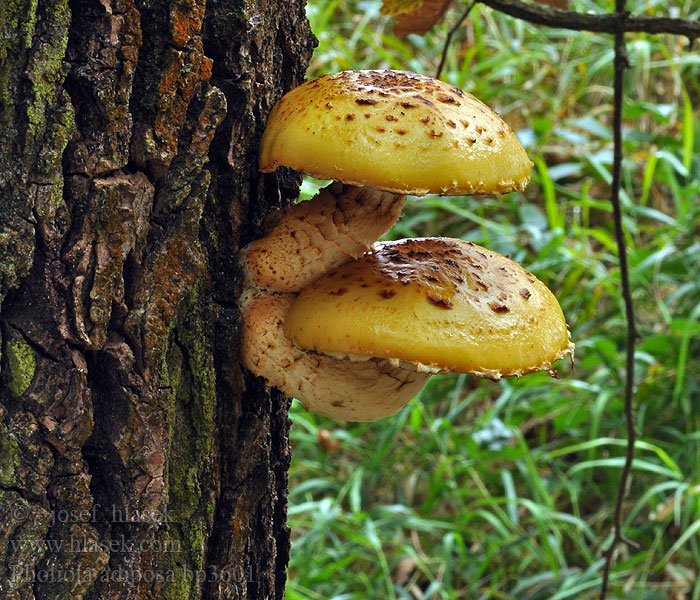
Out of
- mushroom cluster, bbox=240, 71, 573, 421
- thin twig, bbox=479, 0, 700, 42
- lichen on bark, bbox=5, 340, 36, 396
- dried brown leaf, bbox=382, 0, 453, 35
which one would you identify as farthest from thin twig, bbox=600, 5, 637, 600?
lichen on bark, bbox=5, 340, 36, 396

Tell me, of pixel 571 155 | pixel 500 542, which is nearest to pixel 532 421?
pixel 500 542

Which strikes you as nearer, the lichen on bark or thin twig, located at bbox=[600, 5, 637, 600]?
the lichen on bark

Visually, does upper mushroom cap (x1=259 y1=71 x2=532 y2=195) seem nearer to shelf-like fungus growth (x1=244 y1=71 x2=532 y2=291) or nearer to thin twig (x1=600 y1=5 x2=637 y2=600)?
shelf-like fungus growth (x1=244 y1=71 x2=532 y2=291)

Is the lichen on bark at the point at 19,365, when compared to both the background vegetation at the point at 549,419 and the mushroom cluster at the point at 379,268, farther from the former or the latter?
the background vegetation at the point at 549,419

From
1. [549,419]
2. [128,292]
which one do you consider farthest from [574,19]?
[549,419]

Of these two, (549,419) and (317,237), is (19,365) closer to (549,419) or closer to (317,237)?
(317,237)

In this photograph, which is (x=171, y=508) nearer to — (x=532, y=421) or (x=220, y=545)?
(x=220, y=545)

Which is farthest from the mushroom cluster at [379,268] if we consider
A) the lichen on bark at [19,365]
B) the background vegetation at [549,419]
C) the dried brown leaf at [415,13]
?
the background vegetation at [549,419]
